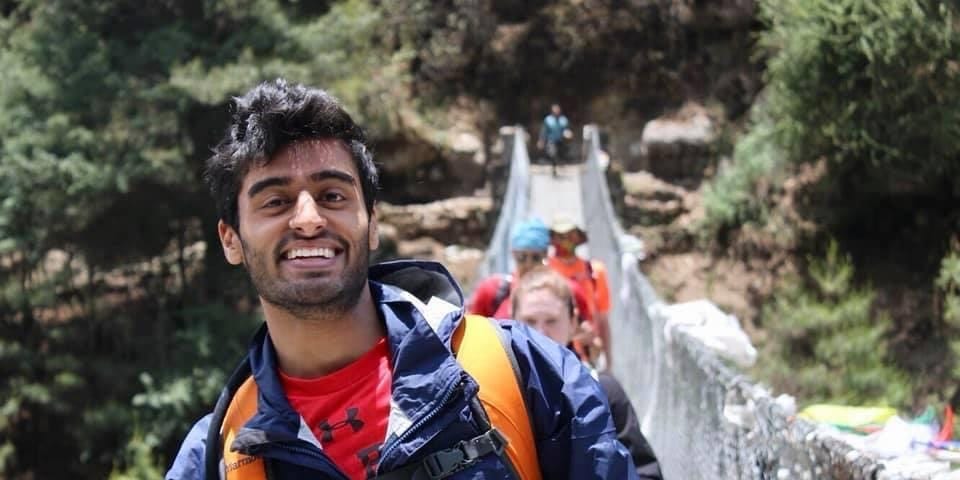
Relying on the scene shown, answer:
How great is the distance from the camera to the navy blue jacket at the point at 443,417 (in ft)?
4.39

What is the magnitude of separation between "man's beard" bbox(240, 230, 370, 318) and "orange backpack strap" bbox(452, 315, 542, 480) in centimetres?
15

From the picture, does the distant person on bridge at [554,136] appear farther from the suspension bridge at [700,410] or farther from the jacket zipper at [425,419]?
the jacket zipper at [425,419]

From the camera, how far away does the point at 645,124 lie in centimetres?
1936

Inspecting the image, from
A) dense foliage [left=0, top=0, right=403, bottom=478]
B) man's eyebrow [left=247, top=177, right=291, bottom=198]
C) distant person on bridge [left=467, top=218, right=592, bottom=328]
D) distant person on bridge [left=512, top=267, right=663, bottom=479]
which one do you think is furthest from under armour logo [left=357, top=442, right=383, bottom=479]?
dense foliage [left=0, top=0, right=403, bottom=478]

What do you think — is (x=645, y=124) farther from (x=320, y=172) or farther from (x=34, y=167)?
(x=320, y=172)

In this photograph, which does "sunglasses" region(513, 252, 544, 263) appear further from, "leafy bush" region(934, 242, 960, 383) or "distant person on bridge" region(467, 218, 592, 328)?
"leafy bush" region(934, 242, 960, 383)

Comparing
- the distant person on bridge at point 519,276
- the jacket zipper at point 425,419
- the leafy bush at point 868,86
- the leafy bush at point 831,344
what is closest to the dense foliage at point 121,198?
the leafy bush at point 868,86

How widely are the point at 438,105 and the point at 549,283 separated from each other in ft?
55.3

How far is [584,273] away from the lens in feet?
14.5

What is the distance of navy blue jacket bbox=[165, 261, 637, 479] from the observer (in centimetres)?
134

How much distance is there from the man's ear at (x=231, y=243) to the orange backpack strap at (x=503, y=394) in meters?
0.32

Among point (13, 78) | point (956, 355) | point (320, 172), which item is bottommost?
point (956, 355)

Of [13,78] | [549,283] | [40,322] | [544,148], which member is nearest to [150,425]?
[40,322]

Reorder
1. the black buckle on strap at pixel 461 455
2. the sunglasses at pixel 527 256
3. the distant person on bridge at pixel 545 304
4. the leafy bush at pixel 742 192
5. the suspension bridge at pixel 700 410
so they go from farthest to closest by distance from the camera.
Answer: the leafy bush at pixel 742 192
the sunglasses at pixel 527 256
the distant person on bridge at pixel 545 304
the suspension bridge at pixel 700 410
the black buckle on strap at pixel 461 455
